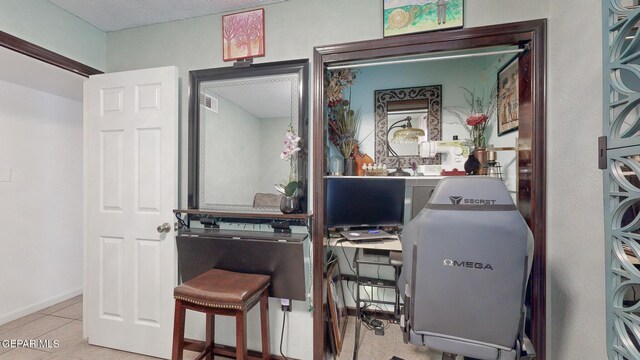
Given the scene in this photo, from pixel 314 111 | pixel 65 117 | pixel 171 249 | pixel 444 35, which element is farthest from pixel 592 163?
pixel 65 117

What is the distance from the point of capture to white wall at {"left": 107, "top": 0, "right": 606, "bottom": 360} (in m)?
1.07

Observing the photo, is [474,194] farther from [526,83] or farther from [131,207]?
[131,207]

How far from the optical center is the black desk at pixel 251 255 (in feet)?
5.57

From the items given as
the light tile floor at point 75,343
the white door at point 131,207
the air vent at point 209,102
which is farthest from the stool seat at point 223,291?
the air vent at point 209,102

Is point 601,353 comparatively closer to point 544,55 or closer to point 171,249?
point 544,55

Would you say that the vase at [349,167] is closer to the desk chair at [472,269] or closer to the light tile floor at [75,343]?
the desk chair at [472,269]

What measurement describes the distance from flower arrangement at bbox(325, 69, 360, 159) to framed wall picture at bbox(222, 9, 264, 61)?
67 centimetres

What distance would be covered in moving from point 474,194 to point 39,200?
4080mm

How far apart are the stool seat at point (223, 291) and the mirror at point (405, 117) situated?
66.0 inches

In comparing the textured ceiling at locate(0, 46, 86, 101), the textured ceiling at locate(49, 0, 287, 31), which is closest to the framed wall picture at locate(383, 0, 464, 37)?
the textured ceiling at locate(49, 0, 287, 31)

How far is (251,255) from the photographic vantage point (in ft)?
5.73

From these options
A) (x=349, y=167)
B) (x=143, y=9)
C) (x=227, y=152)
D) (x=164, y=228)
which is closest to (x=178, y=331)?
(x=164, y=228)

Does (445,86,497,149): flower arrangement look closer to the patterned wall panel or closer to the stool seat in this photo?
the patterned wall panel

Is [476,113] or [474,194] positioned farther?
Answer: [476,113]
